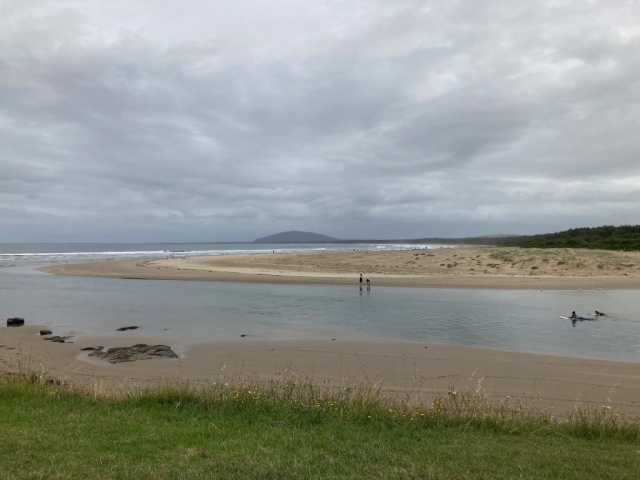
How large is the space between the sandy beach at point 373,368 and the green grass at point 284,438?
2.00m

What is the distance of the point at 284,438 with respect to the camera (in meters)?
6.35

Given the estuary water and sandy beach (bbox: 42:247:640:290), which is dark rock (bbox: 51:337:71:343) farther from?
sandy beach (bbox: 42:247:640:290)

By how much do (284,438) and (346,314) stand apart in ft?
51.4

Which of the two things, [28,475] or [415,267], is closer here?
[28,475]

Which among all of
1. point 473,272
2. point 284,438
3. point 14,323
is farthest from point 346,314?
point 473,272

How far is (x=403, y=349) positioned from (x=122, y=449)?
34.1 ft

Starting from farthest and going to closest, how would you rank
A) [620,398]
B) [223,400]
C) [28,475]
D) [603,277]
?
1. [603,277]
2. [620,398]
3. [223,400]
4. [28,475]

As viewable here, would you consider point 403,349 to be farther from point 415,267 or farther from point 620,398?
point 415,267

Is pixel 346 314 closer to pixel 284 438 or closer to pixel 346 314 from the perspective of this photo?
pixel 346 314

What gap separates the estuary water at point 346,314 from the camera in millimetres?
16547

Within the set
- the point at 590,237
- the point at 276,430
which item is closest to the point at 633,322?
the point at 276,430

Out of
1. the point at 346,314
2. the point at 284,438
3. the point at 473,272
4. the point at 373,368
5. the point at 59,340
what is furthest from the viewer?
the point at 473,272

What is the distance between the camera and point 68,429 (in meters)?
6.50

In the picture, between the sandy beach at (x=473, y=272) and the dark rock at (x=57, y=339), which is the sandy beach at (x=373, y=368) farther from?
the sandy beach at (x=473, y=272)
